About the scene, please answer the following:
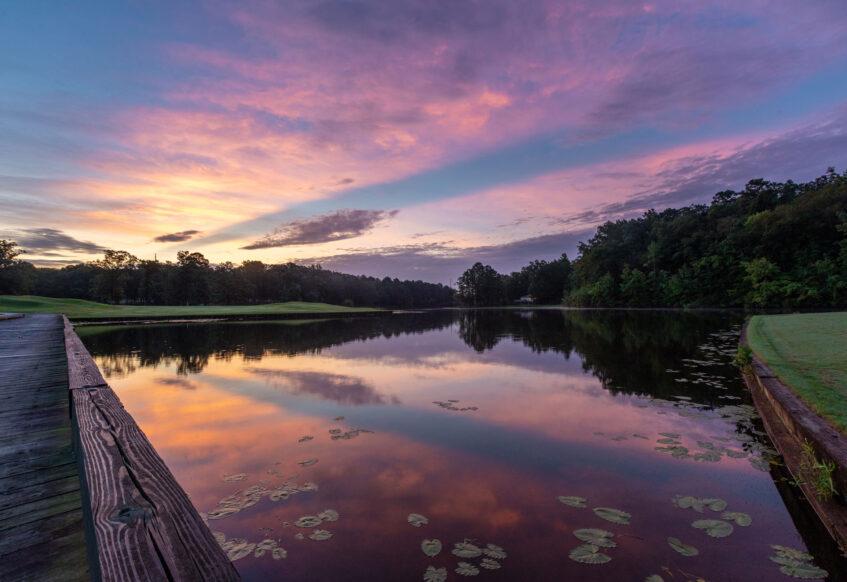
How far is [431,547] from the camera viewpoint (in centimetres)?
362

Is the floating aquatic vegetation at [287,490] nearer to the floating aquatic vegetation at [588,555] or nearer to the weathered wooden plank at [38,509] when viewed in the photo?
the weathered wooden plank at [38,509]

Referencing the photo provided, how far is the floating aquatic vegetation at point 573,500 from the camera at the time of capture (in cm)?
427

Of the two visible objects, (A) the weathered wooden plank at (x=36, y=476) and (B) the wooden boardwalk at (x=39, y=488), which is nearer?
(B) the wooden boardwalk at (x=39, y=488)

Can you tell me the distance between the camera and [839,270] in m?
37.3

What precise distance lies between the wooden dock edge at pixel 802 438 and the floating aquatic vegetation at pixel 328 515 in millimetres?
4595

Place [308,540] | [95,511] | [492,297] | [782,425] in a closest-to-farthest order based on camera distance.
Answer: [95,511] < [308,540] < [782,425] < [492,297]

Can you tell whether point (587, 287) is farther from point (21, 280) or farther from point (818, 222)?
point (21, 280)

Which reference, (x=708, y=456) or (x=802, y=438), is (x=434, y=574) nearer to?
(x=708, y=456)

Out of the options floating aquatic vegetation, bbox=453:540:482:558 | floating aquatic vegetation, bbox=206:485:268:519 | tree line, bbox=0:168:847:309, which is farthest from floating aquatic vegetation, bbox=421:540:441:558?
tree line, bbox=0:168:847:309

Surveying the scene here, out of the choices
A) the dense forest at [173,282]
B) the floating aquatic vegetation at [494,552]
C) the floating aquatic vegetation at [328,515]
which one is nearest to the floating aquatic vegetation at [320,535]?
the floating aquatic vegetation at [328,515]

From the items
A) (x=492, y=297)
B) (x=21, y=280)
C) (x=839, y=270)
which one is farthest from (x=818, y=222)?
(x=21, y=280)

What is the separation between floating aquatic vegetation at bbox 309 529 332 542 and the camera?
149 inches

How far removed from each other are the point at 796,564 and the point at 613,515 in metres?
1.39

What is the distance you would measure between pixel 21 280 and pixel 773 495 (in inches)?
3493
